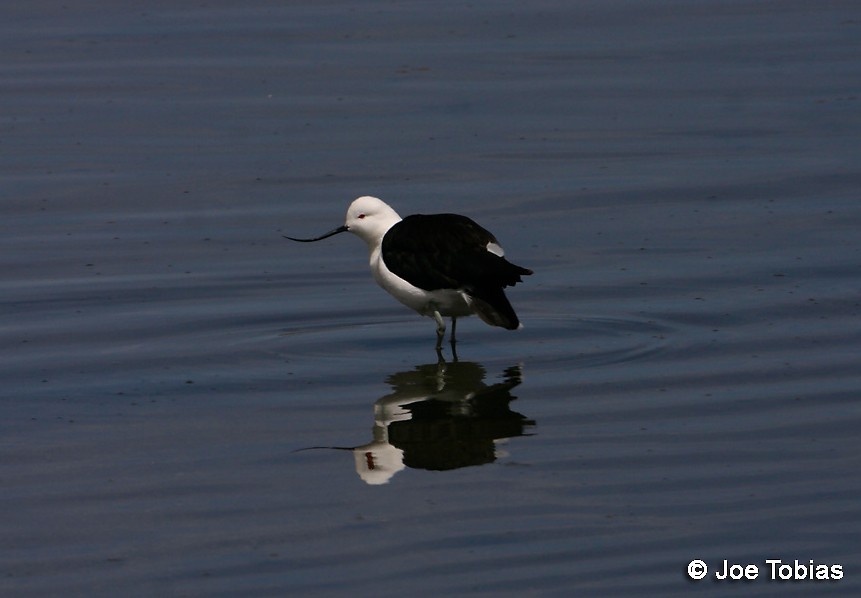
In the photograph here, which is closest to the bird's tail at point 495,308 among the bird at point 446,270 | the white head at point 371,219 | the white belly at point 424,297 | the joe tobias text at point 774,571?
the bird at point 446,270

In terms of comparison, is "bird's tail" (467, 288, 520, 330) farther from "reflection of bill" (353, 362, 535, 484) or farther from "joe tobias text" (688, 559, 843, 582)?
"joe tobias text" (688, 559, 843, 582)

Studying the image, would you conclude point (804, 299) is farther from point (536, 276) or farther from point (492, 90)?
point (492, 90)

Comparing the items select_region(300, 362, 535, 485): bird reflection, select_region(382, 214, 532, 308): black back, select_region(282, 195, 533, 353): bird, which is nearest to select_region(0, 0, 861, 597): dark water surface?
select_region(300, 362, 535, 485): bird reflection

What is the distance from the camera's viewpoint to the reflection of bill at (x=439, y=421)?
8.24m

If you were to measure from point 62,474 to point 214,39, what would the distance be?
12345 millimetres

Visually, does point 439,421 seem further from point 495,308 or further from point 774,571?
point 774,571

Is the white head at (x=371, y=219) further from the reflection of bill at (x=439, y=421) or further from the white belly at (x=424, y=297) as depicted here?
the reflection of bill at (x=439, y=421)

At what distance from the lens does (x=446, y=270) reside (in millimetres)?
10461

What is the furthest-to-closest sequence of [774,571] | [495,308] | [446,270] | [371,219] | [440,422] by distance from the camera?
[371,219] → [446,270] → [495,308] → [440,422] → [774,571]

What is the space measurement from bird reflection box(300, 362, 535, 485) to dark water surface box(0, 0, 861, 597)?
0.10ft

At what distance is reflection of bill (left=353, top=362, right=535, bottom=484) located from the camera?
8.24 meters

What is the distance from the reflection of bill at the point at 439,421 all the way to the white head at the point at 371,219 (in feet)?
4.34

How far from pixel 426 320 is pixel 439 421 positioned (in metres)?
2.62

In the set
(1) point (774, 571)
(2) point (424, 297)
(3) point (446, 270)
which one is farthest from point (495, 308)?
(1) point (774, 571)
